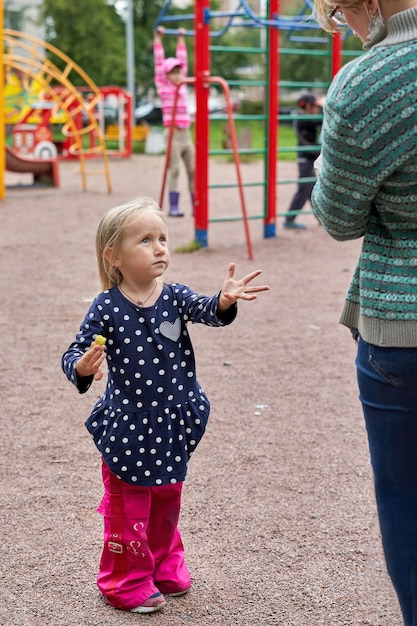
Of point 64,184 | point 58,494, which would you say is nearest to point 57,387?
point 58,494

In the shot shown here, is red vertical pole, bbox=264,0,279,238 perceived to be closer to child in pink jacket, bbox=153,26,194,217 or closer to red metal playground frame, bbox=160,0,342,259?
red metal playground frame, bbox=160,0,342,259

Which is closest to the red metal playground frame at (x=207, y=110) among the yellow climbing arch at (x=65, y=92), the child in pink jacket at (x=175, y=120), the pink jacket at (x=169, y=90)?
the child in pink jacket at (x=175, y=120)

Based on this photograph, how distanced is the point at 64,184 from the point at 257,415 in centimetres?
1142

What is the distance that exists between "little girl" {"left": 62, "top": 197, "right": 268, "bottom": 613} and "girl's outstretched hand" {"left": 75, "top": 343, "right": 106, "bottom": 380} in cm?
8

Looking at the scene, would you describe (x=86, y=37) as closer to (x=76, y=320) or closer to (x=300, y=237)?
(x=300, y=237)

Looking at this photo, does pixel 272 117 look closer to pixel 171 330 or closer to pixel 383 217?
pixel 171 330

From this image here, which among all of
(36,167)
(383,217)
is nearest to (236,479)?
(383,217)

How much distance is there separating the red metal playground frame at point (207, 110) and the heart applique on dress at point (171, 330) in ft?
18.7

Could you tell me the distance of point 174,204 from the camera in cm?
1090

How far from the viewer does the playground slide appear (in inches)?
543

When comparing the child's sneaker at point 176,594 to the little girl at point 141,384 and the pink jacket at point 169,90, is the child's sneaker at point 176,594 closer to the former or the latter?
the little girl at point 141,384

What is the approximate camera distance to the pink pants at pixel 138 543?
266 centimetres

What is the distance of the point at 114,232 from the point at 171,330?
1.04 ft

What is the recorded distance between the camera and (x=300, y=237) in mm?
9852
